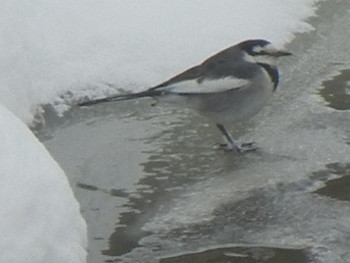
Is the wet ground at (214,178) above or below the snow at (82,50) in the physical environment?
below

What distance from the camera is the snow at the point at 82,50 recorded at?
4461mm

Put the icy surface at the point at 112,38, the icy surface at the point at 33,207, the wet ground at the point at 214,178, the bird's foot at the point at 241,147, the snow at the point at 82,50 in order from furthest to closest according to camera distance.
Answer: the icy surface at the point at 112,38, the bird's foot at the point at 241,147, the wet ground at the point at 214,178, the snow at the point at 82,50, the icy surface at the point at 33,207

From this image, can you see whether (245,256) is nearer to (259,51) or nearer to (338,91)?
(259,51)

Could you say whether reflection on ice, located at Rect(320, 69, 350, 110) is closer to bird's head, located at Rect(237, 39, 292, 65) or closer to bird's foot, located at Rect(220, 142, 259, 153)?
bird's head, located at Rect(237, 39, 292, 65)

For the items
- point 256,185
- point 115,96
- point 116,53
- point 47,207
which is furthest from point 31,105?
point 47,207

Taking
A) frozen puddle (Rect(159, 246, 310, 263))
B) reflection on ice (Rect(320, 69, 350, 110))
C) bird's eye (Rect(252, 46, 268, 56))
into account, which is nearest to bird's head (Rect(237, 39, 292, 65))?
bird's eye (Rect(252, 46, 268, 56))

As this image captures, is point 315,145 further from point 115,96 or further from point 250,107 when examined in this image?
point 115,96

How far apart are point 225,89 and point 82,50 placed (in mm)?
1341

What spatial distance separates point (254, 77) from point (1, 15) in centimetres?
→ 161

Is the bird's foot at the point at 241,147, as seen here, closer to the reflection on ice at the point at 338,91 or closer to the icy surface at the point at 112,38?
the reflection on ice at the point at 338,91

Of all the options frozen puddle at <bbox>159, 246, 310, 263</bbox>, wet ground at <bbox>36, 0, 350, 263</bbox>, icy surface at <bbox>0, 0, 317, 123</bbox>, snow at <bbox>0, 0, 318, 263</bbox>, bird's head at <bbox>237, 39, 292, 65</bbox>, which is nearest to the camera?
snow at <bbox>0, 0, 318, 263</bbox>

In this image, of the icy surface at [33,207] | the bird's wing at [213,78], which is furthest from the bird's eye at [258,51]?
the icy surface at [33,207]

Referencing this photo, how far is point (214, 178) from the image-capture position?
580 cm

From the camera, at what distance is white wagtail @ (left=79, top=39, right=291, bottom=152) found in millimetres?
6211
